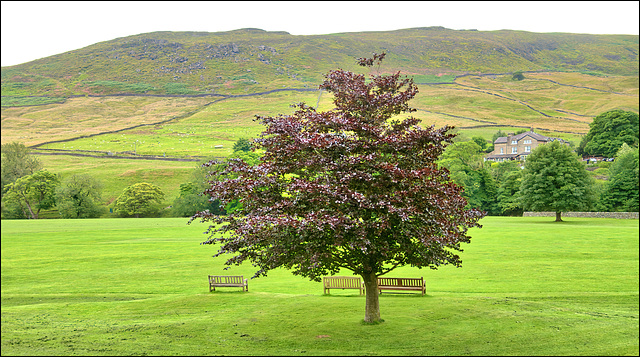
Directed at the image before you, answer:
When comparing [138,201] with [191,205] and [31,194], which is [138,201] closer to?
[191,205]

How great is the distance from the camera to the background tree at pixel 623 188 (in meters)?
89.3

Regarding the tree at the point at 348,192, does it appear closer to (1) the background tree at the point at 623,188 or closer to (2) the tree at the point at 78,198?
(1) the background tree at the point at 623,188

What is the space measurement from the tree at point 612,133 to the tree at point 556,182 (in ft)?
264

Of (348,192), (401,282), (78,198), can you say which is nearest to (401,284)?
(401,282)

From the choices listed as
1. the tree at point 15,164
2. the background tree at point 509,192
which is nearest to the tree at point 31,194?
the tree at point 15,164

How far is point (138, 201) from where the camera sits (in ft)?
377

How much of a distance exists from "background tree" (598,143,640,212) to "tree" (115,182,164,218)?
104 m

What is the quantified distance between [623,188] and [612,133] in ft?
219

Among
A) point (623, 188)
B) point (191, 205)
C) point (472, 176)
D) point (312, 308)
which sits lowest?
point (191, 205)

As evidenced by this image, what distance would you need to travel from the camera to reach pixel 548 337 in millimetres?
16797

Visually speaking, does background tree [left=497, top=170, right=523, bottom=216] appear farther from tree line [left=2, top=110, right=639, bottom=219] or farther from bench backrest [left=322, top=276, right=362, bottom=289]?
bench backrest [left=322, top=276, right=362, bottom=289]

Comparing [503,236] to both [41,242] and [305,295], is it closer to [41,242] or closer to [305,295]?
[305,295]

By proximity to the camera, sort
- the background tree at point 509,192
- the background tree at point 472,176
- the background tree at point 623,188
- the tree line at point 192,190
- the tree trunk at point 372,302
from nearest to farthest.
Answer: the tree trunk at point 372,302 < the background tree at point 623,188 < the tree line at point 192,190 < the background tree at point 509,192 < the background tree at point 472,176

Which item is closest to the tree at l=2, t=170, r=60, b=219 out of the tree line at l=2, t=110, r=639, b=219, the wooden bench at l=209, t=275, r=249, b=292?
the tree line at l=2, t=110, r=639, b=219
